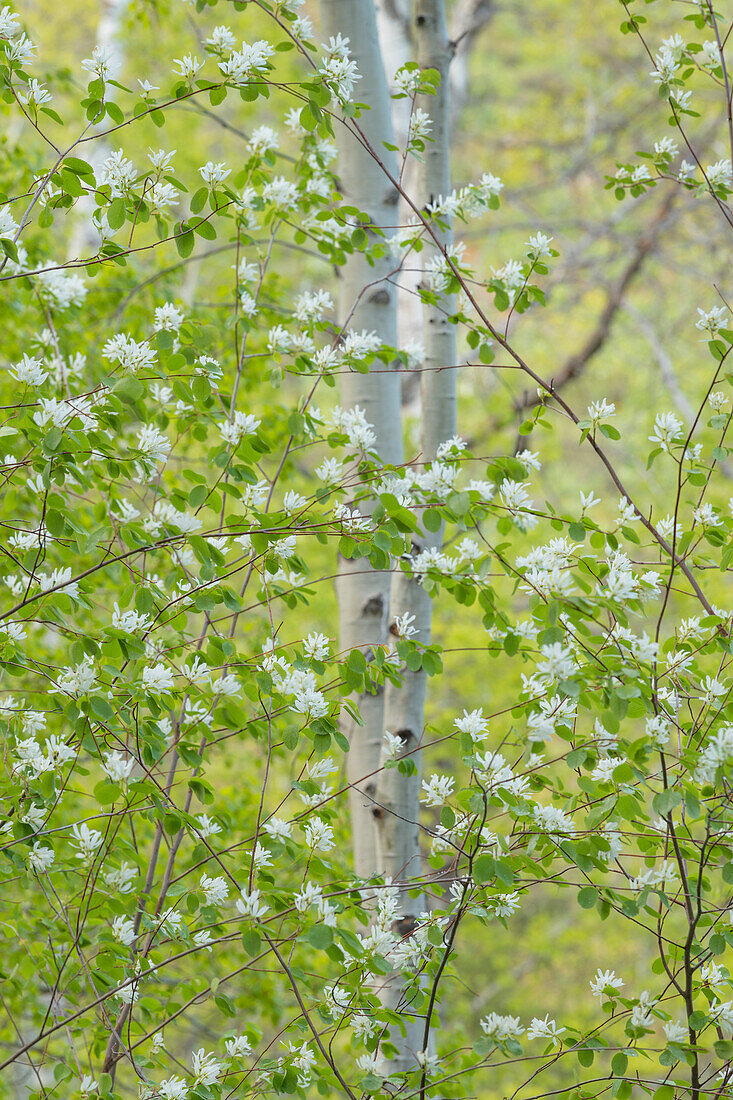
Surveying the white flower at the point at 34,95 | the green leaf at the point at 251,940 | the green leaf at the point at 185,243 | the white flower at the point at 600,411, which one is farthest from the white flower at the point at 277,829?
the white flower at the point at 34,95

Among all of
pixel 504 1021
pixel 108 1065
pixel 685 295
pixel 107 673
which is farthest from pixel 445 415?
pixel 685 295

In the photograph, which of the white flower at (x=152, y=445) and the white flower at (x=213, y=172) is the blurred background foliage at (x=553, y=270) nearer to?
the white flower at (x=213, y=172)

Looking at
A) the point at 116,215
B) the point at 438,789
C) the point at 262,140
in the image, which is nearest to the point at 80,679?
the point at 438,789

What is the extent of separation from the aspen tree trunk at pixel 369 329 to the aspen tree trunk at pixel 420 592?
122mm

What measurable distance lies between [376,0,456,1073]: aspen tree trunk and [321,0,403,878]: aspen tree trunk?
122 millimetres

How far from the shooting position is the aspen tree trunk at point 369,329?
91.6 inches

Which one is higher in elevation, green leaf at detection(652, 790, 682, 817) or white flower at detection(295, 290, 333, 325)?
white flower at detection(295, 290, 333, 325)

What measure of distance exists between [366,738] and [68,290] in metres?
1.38

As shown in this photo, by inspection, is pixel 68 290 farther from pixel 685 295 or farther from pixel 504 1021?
pixel 685 295

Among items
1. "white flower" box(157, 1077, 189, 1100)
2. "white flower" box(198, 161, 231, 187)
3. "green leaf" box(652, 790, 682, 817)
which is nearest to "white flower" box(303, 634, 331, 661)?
"green leaf" box(652, 790, 682, 817)

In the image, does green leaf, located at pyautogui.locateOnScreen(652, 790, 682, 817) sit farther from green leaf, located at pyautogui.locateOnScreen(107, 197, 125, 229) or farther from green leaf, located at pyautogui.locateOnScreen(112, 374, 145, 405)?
green leaf, located at pyautogui.locateOnScreen(107, 197, 125, 229)

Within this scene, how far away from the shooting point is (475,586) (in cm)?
165

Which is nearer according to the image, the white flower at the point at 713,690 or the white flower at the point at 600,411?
the white flower at the point at 713,690

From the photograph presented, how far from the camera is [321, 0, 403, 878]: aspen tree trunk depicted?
7.63 ft
